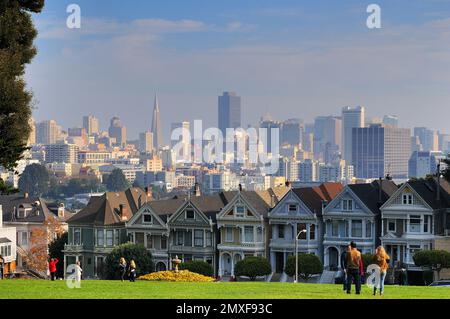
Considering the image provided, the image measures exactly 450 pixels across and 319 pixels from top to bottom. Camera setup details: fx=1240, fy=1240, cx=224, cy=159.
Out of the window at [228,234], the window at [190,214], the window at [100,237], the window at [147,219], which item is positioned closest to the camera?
the window at [228,234]

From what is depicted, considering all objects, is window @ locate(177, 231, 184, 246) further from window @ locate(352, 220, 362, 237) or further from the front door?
window @ locate(352, 220, 362, 237)

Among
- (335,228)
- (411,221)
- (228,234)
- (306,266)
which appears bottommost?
(306,266)

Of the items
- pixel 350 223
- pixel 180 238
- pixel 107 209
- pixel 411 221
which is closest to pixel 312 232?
pixel 350 223

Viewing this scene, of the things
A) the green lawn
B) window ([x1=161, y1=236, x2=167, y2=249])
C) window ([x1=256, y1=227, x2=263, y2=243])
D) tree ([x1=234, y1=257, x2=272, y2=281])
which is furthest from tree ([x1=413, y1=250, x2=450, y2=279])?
the green lawn

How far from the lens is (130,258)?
64562 millimetres

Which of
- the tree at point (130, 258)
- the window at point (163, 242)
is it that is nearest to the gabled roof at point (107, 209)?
the window at point (163, 242)

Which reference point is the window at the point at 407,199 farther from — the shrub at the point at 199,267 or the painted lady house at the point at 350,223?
the shrub at the point at 199,267

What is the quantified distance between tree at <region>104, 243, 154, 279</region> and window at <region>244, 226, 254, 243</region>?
531 cm

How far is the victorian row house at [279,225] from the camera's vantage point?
2435 inches

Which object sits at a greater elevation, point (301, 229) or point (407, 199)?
point (407, 199)

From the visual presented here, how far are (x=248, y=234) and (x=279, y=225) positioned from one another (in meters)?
1.80

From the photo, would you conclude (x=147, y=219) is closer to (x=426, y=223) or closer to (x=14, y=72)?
Result: (x=426, y=223)

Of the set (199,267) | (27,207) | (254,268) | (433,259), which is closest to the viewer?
(433,259)

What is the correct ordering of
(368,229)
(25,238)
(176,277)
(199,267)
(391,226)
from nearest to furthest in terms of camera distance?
(176,277) → (199,267) → (391,226) → (368,229) → (25,238)
